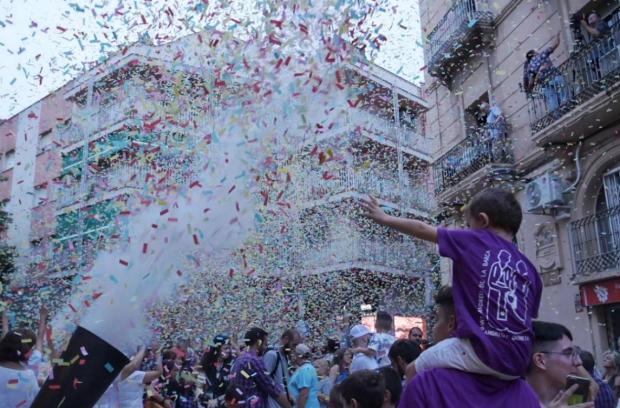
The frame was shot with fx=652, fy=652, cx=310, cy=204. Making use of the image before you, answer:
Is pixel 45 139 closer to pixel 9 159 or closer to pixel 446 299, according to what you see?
pixel 9 159

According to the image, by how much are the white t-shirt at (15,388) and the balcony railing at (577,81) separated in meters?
8.70

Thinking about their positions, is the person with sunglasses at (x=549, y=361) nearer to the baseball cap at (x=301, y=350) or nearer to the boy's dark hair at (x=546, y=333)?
the boy's dark hair at (x=546, y=333)

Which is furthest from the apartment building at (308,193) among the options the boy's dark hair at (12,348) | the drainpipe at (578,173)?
the boy's dark hair at (12,348)

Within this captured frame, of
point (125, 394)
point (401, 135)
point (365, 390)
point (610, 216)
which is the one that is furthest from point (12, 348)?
point (401, 135)

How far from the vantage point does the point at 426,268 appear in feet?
75.3

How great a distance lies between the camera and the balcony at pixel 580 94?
389 inches

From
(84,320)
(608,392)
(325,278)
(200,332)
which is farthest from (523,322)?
(325,278)

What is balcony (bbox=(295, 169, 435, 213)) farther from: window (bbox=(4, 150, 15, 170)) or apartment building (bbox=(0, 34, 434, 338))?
window (bbox=(4, 150, 15, 170))

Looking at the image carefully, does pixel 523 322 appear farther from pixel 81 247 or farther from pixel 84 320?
pixel 81 247

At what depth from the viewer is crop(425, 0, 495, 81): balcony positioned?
44.5ft

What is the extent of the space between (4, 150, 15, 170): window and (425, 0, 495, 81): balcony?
63.4 ft

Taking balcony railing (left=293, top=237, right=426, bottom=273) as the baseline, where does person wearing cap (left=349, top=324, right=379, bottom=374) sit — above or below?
below

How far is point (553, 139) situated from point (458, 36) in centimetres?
385

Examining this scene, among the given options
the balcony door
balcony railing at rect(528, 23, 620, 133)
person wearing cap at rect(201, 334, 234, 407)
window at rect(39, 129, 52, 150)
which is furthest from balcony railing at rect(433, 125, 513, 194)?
window at rect(39, 129, 52, 150)
